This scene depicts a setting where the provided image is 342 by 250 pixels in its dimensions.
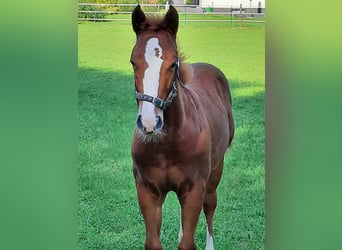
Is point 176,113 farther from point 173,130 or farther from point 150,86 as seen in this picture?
point 150,86

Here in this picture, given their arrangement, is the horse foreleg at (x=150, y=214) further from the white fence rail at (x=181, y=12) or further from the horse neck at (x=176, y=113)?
the white fence rail at (x=181, y=12)

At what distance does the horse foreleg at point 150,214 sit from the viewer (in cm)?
228

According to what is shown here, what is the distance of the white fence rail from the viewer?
8.14 feet

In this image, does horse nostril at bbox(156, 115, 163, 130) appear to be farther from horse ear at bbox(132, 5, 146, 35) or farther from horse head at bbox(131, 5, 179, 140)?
horse ear at bbox(132, 5, 146, 35)

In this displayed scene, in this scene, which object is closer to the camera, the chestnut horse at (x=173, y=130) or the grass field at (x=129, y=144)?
Result: the chestnut horse at (x=173, y=130)

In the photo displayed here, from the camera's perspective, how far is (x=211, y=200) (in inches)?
97.0

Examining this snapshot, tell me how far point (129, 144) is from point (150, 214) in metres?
0.31

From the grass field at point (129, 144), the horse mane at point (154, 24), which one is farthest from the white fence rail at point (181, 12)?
the horse mane at point (154, 24)

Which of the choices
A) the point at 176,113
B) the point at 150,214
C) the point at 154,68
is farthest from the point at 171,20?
the point at 150,214

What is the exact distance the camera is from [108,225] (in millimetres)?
2523

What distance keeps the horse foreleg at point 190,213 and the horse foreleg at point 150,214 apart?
0.09 metres

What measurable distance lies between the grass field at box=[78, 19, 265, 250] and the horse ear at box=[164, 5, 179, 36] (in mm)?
363
